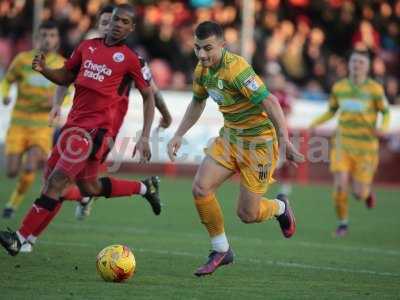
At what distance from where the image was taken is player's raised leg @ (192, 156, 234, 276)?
9.51 meters

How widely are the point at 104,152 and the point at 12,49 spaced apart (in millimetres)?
12903

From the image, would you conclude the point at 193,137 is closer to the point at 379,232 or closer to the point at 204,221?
the point at 379,232

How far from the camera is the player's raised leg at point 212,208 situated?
9.51 meters

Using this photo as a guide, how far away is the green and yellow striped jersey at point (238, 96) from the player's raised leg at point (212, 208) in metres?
0.35

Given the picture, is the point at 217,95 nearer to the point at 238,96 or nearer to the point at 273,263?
the point at 238,96

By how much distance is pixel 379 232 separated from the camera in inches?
593

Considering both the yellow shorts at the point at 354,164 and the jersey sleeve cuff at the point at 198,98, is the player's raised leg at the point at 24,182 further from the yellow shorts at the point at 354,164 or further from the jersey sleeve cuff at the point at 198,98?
the jersey sleeve cuff at the point at 198,98

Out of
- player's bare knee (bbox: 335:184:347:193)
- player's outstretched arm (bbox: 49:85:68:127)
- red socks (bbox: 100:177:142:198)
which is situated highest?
player's outstretched arm (bbox: 49:85:68:127)

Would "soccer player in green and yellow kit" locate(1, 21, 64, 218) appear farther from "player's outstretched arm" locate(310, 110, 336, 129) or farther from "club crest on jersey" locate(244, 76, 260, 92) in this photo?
"club crest on jersey" locate(244, 76, 260, 92)

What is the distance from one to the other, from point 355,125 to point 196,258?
5.02 metres

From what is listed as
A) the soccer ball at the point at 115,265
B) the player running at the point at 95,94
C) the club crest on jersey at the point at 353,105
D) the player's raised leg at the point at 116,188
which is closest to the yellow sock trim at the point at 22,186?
the player's raised leg at the point at 116,188

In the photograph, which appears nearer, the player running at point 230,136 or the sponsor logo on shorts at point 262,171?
the player running at point 230,136

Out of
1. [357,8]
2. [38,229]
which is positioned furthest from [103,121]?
[357,8]

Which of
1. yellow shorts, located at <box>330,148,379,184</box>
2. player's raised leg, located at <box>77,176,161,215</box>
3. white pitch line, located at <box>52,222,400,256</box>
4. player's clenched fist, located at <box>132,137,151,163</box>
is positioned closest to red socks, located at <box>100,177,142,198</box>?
player's raised leg, located at <box>77,176,161,215</box>
